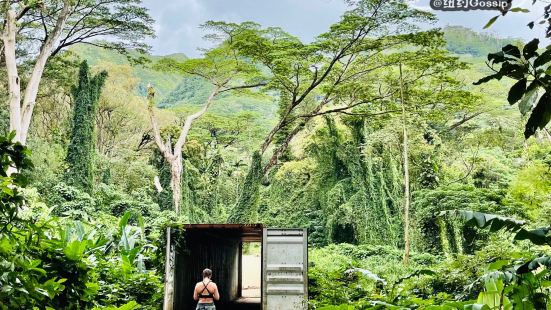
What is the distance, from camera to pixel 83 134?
649 inches

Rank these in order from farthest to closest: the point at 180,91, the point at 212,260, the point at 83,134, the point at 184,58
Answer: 1. the point at 180,91
2. the point at 184,58
3. the point at 83,134
4. the point at 212,260

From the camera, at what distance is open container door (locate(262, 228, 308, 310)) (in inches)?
261

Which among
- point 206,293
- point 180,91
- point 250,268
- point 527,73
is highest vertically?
point 180,91

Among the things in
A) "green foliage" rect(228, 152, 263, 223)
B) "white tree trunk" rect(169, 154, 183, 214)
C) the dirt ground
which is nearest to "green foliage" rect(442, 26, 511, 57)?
the dirt ground

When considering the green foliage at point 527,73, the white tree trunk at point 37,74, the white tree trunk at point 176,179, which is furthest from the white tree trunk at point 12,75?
the green foliage at point 527,73

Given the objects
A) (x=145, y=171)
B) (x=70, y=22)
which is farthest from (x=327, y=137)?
(x=70, y=22)

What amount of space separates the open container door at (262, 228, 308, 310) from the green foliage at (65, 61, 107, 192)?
10.9 metres

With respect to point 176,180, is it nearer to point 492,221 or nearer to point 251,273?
point 251,273

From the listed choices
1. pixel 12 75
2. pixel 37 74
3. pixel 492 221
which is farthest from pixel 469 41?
pixel 492 221

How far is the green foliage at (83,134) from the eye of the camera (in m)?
16.2

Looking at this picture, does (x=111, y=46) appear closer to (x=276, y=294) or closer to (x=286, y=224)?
(x=286, y=224)

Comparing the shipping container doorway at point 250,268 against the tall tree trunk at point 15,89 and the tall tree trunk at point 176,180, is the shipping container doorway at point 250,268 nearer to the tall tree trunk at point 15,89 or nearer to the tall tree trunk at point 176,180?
the tall tree trunk at point 176,180

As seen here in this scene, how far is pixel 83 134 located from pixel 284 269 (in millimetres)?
11757

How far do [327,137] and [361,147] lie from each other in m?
1.65
